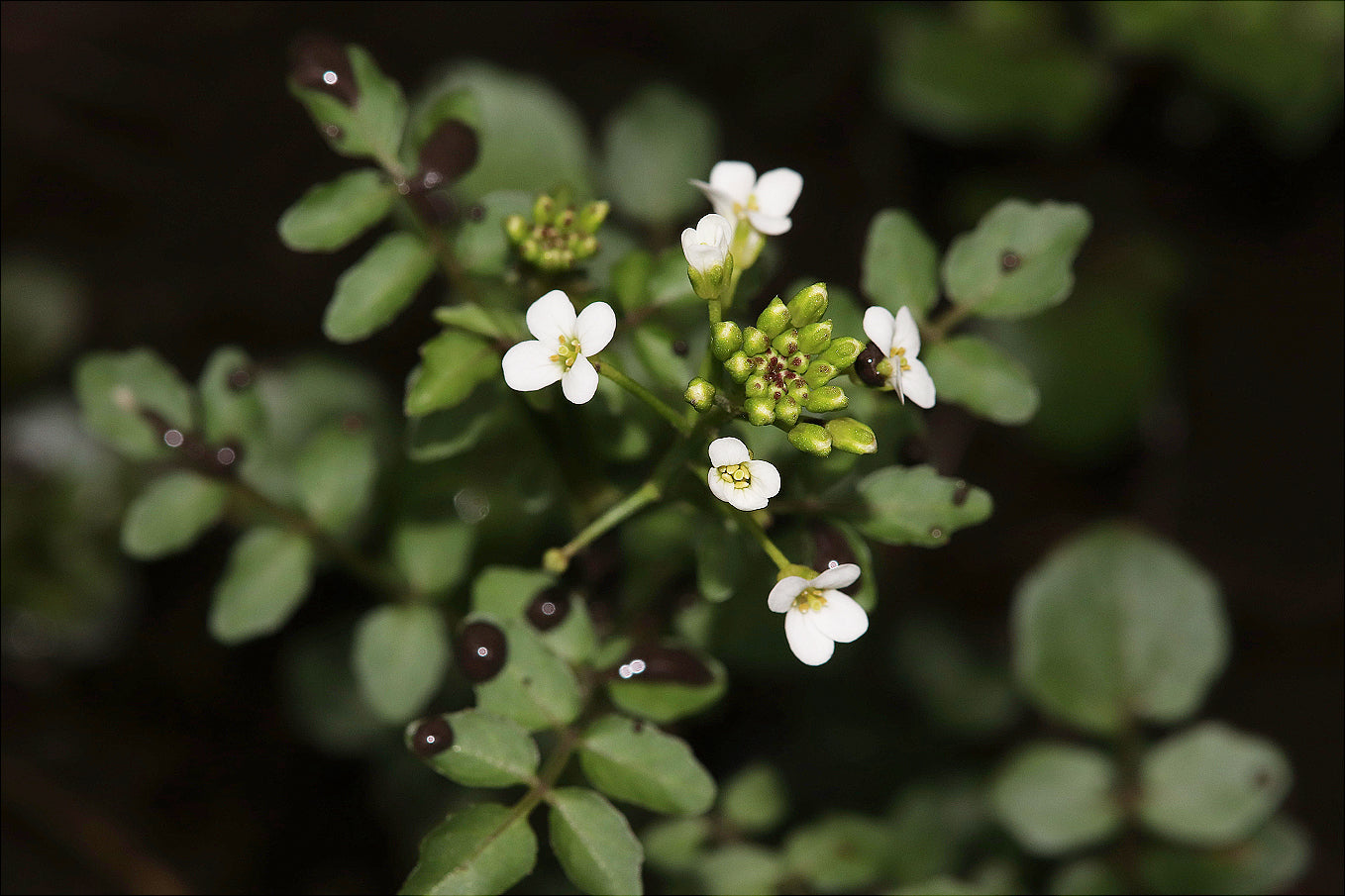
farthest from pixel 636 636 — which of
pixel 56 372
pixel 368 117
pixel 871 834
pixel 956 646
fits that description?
pixel 56 372

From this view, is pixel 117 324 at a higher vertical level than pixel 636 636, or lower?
higher

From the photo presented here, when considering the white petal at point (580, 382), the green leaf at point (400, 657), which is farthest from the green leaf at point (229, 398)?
the white petal at point (580, 382)

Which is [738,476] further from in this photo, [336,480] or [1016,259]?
[336,480]

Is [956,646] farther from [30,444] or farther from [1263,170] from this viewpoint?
[30,444]

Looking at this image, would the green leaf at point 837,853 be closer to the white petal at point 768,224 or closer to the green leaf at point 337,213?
the white petal at point 768,224

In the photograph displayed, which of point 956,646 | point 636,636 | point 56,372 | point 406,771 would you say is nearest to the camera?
point 636,636

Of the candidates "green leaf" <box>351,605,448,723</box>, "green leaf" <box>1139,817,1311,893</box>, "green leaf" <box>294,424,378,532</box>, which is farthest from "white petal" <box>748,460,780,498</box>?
"green leaf" <box>1139,817,1311,893</box>

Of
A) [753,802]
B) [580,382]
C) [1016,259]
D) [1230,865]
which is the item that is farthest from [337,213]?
[1230,865]
